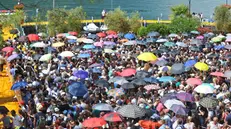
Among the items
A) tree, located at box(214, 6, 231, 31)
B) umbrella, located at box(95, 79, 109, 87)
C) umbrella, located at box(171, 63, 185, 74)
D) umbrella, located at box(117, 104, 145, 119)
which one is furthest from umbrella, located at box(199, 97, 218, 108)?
tree, located at box(214, 6, 231, 31)

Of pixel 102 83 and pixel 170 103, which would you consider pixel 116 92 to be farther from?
pixel 170 103

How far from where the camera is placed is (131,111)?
40.6ft

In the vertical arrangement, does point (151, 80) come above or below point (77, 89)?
below

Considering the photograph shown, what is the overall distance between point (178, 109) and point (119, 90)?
3.24 metres

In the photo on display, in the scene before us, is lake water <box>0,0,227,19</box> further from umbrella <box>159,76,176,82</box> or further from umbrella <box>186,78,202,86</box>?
umbrella <box>186,78,202,86</box>

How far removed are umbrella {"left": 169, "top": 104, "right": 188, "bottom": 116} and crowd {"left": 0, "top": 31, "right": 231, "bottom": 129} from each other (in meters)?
0.03

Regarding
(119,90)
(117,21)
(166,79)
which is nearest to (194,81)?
(166,79)

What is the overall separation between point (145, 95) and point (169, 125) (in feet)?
9.37

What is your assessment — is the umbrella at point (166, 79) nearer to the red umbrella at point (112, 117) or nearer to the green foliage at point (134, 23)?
the red umbrella at point (112, 117)

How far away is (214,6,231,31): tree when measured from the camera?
3712 centimetres

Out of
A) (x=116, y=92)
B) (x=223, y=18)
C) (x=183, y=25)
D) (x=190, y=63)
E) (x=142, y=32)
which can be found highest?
(x=223, y=18)

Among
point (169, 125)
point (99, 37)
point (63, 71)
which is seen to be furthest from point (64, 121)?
point (99, 37)

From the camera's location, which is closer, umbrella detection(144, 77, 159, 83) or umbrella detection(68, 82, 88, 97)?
umbrella detection(68, 82, 88, 97)

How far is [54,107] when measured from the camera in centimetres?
1332
